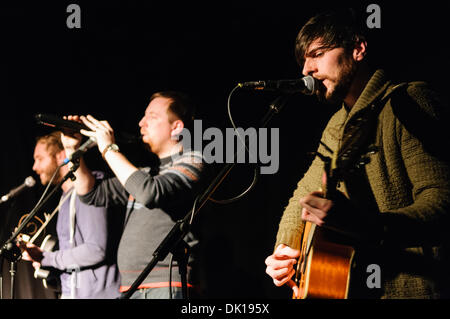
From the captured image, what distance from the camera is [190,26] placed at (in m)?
3.53

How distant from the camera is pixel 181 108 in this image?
2475 millimetres

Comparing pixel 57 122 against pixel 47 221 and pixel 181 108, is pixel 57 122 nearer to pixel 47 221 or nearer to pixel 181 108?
pixel 181 108

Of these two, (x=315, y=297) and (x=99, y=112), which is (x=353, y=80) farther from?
(x=99, y=112)

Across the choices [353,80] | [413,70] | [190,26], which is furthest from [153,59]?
[353,80]

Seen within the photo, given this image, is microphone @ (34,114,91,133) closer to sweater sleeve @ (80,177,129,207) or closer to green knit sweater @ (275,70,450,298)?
sweater sleeve @ (80,177,129,207)

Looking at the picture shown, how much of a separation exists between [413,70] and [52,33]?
9.48 feet

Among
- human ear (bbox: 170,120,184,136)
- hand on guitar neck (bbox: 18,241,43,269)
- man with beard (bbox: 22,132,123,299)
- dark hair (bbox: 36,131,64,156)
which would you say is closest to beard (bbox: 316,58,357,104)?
human ear (bbox: 170,120,184,136)

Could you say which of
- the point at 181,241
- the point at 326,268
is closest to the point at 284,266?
the point at 326,268

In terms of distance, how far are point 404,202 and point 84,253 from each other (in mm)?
2010

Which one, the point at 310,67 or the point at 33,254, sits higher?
the point at 310,67

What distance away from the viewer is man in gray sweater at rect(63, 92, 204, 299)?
1.96 metres

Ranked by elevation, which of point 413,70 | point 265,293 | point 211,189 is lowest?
point 265,293

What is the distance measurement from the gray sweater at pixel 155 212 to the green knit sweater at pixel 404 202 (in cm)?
95

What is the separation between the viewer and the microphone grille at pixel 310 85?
156cm
